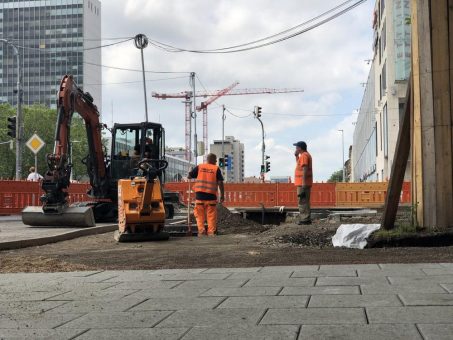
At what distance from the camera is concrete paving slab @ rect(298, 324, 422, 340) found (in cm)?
361

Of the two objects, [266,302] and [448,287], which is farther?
[448,287]

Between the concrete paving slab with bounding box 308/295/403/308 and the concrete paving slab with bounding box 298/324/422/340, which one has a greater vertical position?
the concrete paving slab with bounding box 308/295/403/308

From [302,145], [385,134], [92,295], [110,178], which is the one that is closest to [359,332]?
[92,295]

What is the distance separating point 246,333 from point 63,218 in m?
11.9

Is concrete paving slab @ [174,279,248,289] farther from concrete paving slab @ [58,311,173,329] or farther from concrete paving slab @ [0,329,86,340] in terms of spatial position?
concrete paving slab @ [0,329,86,340]

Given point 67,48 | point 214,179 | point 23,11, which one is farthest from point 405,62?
point 23,11

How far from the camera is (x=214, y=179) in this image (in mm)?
12156

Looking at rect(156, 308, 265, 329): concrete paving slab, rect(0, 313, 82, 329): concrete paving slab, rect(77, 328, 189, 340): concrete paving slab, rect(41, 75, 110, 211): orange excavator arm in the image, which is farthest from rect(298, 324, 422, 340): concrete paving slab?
rect(41, 75, 110, 211): orange excavator arm

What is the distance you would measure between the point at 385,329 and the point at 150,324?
1740 millimetres

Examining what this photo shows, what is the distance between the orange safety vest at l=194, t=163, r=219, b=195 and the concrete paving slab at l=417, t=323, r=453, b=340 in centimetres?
847

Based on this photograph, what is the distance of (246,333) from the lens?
3848 millimetres

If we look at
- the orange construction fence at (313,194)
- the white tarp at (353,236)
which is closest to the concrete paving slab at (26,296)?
the white tarp at (353,236)

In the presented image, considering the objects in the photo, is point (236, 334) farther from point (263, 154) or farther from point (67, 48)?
point (67, 48)

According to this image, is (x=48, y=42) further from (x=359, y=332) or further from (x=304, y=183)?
(x=359, y=332)
